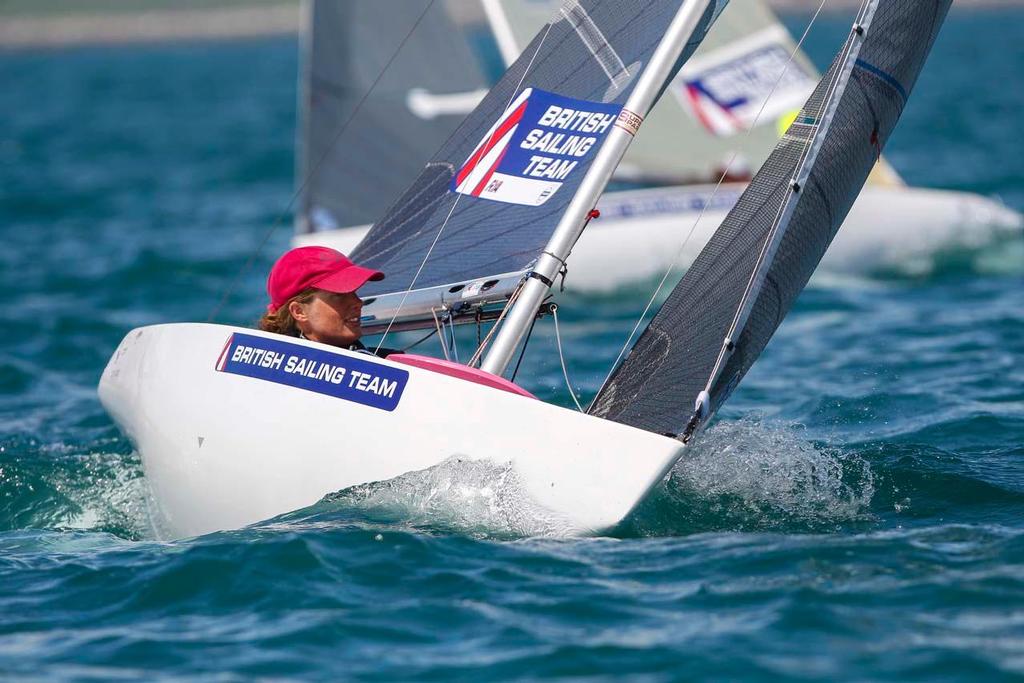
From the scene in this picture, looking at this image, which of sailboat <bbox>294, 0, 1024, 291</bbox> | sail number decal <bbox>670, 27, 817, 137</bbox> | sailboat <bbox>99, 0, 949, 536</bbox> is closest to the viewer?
sailboat <bbox>99, 0, 949, 536</bbox>

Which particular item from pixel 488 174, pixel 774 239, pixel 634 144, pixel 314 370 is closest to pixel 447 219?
pixel 488 174

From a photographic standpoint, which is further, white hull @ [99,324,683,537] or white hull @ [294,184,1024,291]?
white hull @ [294,184,1024,291]

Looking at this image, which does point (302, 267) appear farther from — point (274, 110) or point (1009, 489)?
point (274, 110)

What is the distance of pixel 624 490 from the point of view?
4172 mm

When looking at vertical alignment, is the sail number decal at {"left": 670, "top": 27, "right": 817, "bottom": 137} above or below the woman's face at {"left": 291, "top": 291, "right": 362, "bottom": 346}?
above

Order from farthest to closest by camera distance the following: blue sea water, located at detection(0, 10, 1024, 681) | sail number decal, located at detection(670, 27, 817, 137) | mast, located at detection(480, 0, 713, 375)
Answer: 1. sail number decal, located at detection(670, 27, 817, 137)
2. mast, located at detection(480, 0, 713, 375)
3. blue sea water, located at detection(0, 10, 1024, 681)

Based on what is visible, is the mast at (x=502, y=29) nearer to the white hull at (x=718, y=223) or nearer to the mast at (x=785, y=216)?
the white hull at (x=718, y=223)

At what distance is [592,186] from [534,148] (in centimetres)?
29

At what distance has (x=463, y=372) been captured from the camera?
454cm

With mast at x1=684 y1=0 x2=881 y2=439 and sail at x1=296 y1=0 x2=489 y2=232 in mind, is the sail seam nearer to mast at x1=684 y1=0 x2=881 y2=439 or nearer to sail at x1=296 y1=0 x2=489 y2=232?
mast at x1=684 y1=0 x2=881 y2=439

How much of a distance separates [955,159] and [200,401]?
14335 mm

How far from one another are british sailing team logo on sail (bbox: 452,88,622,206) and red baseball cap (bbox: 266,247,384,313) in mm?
674

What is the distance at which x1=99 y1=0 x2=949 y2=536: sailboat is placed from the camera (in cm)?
433

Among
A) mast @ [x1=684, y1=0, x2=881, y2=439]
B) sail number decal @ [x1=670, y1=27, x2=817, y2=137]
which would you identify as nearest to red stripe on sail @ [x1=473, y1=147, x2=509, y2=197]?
mast @ [x1=684, y1=0, x2=881, y2=439]
